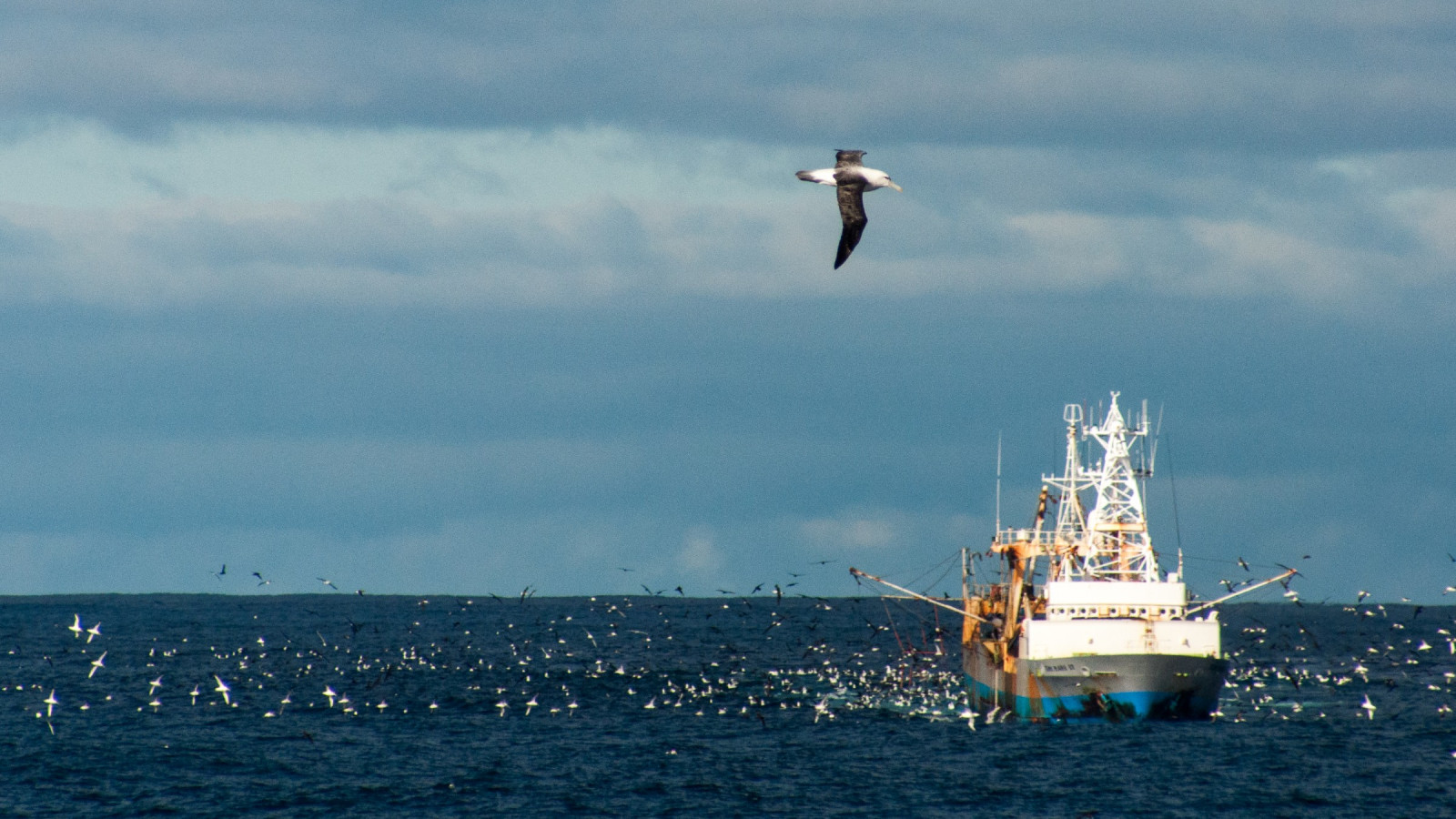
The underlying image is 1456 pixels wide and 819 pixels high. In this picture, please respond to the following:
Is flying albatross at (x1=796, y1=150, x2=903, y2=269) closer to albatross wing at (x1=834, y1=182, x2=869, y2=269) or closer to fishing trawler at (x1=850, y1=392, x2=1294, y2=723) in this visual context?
albatross wing at (x1=834, y1=182, x2=869, y2=269)

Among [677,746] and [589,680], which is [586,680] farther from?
[677,746]

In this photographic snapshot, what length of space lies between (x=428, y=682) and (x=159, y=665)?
3166 centimetres

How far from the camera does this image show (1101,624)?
71.7m

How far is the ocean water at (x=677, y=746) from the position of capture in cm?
6272

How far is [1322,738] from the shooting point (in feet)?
261

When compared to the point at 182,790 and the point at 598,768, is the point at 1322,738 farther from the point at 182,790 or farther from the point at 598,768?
the point at 182,790

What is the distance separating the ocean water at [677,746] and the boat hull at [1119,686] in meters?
1.07

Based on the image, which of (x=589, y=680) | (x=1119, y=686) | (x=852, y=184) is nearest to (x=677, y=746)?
(x=1119, y=686)

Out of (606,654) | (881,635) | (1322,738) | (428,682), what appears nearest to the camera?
(1322,738)

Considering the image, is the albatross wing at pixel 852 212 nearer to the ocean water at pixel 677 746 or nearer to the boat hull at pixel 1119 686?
the ocean water at pixel 677 746

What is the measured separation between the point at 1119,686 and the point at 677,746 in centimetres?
1870

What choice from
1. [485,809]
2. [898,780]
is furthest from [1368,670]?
[485,809]

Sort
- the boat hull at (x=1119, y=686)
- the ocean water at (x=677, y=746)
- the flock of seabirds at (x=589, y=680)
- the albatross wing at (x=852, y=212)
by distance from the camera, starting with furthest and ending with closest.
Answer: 1. the flock of seabirds at (x=589, y=680)
2. the boat hull at (x=1119, y=686)
3. the ocean water at (x=677, y=746)
4. the albatross wing at (x=852, y=212)

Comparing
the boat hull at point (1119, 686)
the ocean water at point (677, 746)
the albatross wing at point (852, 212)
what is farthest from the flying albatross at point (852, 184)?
the boat hull at point (1119, 686)
